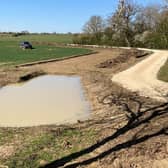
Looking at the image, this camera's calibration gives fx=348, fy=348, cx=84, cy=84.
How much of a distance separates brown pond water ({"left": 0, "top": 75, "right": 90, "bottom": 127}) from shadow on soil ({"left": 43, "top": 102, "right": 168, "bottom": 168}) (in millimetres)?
2209

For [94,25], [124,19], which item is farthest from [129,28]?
[94,25]

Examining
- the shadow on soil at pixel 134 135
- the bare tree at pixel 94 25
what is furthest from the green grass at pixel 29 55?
the bare tree at pixel 94 25

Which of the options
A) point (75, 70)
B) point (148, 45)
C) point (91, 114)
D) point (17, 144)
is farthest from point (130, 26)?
point (17, 144)

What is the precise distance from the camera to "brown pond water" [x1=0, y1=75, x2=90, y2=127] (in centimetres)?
1258

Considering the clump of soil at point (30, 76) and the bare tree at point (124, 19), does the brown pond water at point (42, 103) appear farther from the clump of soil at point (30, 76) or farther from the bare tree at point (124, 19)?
the bare tree at point (124, 19)

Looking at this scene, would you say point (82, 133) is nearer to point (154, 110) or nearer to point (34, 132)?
point (34, 132)

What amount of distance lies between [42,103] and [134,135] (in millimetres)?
7156

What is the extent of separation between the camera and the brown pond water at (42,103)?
12.6m

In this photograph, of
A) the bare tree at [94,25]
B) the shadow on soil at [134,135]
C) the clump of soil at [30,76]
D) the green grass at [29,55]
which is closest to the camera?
the shadow on soil at [134,135]

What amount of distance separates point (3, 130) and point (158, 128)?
181 inches

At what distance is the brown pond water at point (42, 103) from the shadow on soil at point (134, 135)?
7.25 ft

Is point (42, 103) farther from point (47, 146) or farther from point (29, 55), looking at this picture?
point (29, 55)

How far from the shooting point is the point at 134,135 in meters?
9.27

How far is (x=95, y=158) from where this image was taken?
786cm
